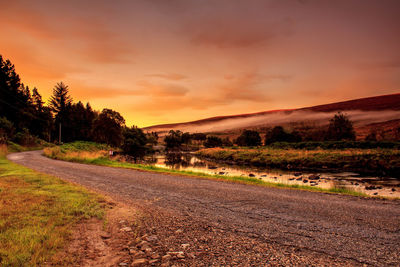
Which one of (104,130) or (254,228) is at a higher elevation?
(104,130)

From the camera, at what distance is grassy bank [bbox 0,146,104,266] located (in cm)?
386

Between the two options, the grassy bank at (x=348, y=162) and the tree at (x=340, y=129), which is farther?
the tree at (x=340, y=129)

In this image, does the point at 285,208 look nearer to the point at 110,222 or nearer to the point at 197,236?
the point at 197,236

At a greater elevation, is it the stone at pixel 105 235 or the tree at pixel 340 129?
the tree at pixel 340 129

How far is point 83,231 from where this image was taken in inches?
205

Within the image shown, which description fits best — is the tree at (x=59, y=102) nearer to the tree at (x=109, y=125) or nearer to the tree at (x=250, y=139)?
the tree at (x=109, y=125)

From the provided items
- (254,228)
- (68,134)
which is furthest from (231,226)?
(68,134)

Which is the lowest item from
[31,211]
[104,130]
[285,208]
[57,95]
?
[285,208]

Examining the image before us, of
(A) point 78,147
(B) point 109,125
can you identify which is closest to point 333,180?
(A) point 78,147

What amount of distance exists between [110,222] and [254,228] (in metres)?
3.82

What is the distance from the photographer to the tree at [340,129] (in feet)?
239

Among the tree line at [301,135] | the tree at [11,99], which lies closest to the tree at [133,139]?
the tree at [11,99]

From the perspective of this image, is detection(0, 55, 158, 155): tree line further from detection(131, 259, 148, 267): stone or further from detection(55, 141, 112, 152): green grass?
detection(131, 259, 148, 267): stone

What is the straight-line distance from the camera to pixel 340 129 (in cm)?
7444
